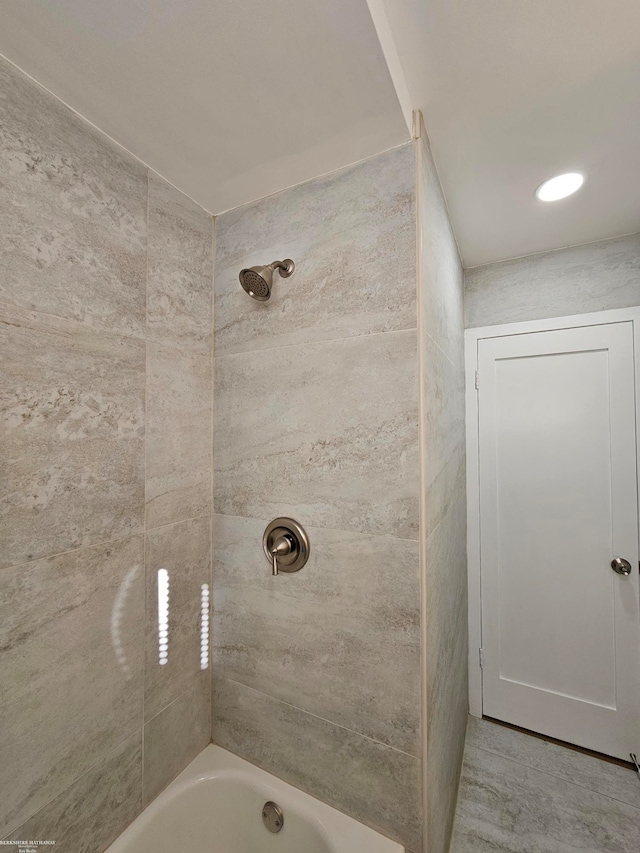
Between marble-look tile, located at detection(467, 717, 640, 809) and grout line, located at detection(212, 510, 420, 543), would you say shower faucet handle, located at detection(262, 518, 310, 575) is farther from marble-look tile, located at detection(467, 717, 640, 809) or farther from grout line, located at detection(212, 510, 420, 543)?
marble-look tile, located at detection(467, 717, 640, 809)

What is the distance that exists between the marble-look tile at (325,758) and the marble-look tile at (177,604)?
18 centimetres

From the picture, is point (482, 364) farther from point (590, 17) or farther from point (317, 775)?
point (317, 775)

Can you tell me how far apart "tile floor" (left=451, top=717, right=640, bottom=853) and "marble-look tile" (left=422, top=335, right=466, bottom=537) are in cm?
119

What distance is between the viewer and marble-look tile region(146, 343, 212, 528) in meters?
1.12

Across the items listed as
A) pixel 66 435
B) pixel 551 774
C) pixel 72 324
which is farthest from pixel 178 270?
pixel 551 774

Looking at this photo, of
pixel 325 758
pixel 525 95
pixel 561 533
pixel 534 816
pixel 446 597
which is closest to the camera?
pixel 525 95

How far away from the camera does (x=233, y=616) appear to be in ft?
4.18

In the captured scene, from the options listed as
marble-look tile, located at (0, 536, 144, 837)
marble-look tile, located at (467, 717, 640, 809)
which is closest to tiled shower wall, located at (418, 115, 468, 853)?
marble-look tile, located at (467, 717, 640, 809)

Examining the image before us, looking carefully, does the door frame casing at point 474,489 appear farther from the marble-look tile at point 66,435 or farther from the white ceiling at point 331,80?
the marble-look tile at point 66,435

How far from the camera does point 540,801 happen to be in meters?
1.50

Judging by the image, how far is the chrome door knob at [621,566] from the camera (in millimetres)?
1707

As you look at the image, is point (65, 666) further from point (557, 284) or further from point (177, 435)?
point (557, 284)

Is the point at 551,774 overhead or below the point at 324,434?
below

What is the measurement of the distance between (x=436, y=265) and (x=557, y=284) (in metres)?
1.05
